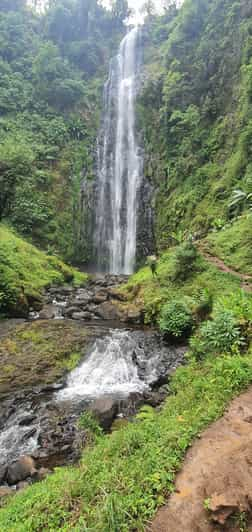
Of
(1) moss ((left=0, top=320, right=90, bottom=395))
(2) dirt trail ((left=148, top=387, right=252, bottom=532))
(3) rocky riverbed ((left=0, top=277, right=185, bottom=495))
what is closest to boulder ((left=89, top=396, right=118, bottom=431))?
(3) rocky riverbed ((left=0, top=277, right=185, bottom=495))

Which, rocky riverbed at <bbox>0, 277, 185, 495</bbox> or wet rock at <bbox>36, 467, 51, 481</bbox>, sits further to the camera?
rocky riverbed at <bbox>0, 277, 185, 495</bbox>

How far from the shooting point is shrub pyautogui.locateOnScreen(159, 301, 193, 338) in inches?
316

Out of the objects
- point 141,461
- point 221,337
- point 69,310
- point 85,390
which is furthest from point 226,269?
point 141,461

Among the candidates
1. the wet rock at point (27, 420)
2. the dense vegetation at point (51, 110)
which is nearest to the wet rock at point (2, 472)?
the wet rock at point (27, 420)

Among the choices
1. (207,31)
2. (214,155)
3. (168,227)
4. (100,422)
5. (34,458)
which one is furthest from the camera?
(207,31)

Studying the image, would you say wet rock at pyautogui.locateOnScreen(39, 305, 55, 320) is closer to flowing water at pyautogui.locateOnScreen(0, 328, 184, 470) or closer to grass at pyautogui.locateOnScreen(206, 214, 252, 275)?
flowing water at pyautogui.locateOnScreen(0, 328, 184, 470)

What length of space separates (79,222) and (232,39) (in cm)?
1669

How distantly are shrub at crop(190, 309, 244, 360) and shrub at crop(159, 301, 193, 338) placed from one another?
2.21 m

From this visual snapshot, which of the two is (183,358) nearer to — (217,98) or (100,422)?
(100,422)

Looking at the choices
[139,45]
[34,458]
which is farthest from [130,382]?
[139,45]

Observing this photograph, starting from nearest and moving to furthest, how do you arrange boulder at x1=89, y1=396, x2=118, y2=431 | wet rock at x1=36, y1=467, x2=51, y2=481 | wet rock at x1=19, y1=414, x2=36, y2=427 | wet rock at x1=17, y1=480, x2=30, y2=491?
wet rock at x1=17, y1=480, x2=30, y2=491 → wet rock at x1=36, y1=467, x2=51, y2=481 → boulder at x1=89, y1=396, x2=118, y2=431 → wet rock at x1=19, y1=414, x2=36, y2=427

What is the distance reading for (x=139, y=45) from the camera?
32.1m

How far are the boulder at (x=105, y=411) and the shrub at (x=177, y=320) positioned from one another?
9.97 ft

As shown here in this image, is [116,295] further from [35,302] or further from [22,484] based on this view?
[22,484]
